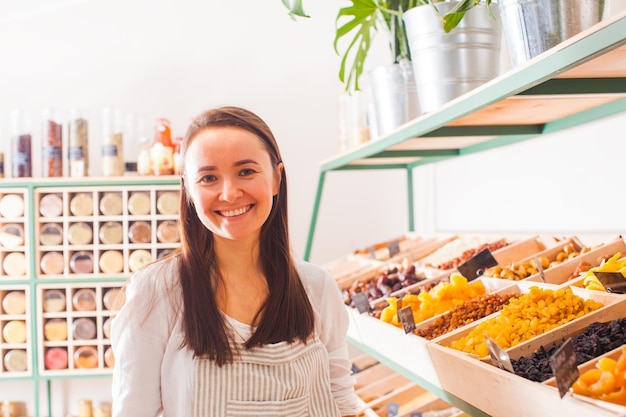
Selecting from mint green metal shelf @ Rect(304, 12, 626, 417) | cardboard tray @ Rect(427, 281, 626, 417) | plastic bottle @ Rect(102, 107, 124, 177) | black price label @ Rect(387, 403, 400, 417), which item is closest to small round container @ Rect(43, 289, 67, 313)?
plastic bottle @ Rect(102, 107, 124, 177)

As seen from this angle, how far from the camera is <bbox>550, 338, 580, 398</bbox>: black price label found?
1.21m

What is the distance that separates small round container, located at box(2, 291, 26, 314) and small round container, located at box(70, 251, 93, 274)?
36 centimetres

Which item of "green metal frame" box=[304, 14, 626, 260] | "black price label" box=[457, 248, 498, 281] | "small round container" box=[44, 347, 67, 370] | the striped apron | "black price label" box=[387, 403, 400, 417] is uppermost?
"green metal frame" box=[304, 14, 626, 260]

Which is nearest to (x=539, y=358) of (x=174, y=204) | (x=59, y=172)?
(x=174, y=204)

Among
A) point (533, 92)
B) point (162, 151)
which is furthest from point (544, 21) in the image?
point (162, 151)

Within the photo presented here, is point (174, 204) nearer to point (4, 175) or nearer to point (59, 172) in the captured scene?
point (59, 172)

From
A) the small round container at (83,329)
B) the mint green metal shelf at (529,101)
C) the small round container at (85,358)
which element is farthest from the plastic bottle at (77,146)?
the mint green metal shelf at (529,101)

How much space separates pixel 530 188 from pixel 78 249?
108 inches

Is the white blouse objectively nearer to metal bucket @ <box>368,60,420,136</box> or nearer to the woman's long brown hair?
the woman's long brown hair

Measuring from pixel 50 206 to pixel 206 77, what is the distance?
138 cm

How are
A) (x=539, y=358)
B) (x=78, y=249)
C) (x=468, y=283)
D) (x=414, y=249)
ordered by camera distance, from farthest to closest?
(x=78, y=249) → (x=414, y=249) → (x=468, y=283) → (x=539, y=358)

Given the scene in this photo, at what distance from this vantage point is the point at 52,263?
14.2ft

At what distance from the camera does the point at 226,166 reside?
1703 millimetres

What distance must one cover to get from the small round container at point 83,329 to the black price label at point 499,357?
3365 millimetres
